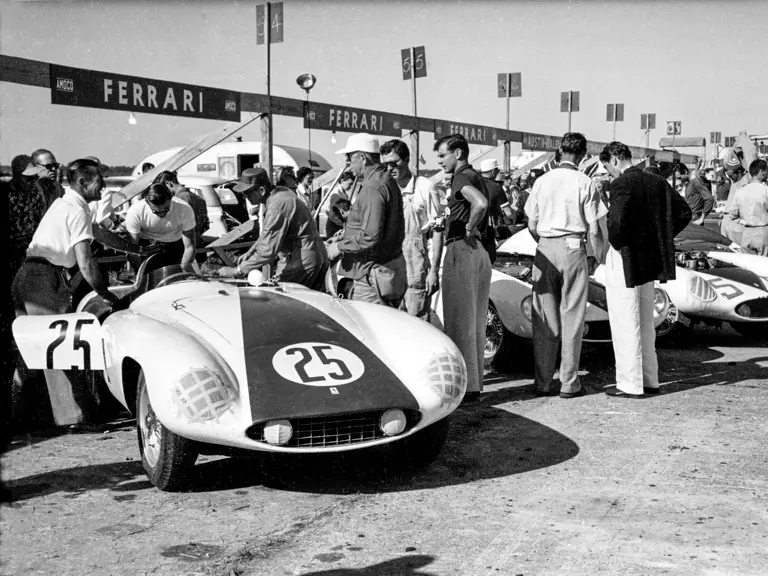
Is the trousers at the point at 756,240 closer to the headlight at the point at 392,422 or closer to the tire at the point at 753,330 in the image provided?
the tire at the point at 753,330

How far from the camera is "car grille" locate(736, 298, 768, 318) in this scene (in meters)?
9.17

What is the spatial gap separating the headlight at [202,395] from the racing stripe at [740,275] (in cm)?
635

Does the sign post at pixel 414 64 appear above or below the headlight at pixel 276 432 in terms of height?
above

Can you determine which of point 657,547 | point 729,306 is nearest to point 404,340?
point 657,547

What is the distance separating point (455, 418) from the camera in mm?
6445

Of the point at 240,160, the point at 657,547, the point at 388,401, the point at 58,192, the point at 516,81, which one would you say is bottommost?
the point at 657,547

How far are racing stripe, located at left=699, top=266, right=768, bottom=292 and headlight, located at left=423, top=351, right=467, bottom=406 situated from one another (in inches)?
205

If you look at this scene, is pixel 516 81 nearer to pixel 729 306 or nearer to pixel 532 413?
pixel 729 306

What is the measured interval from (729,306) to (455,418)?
12.9ft

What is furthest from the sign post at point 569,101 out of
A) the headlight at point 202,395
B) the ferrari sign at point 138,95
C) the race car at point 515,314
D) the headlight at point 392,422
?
the headlight at point 202,395

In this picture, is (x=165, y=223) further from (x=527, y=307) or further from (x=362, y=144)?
(x=527, y=307)

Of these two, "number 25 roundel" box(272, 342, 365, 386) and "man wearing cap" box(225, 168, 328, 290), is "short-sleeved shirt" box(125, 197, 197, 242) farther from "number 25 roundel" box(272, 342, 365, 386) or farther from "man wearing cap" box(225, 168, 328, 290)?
"number 25 roundel" box(272, 342, 365, 386)

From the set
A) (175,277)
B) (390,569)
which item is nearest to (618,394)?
(175,277)

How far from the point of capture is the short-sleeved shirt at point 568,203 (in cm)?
695
